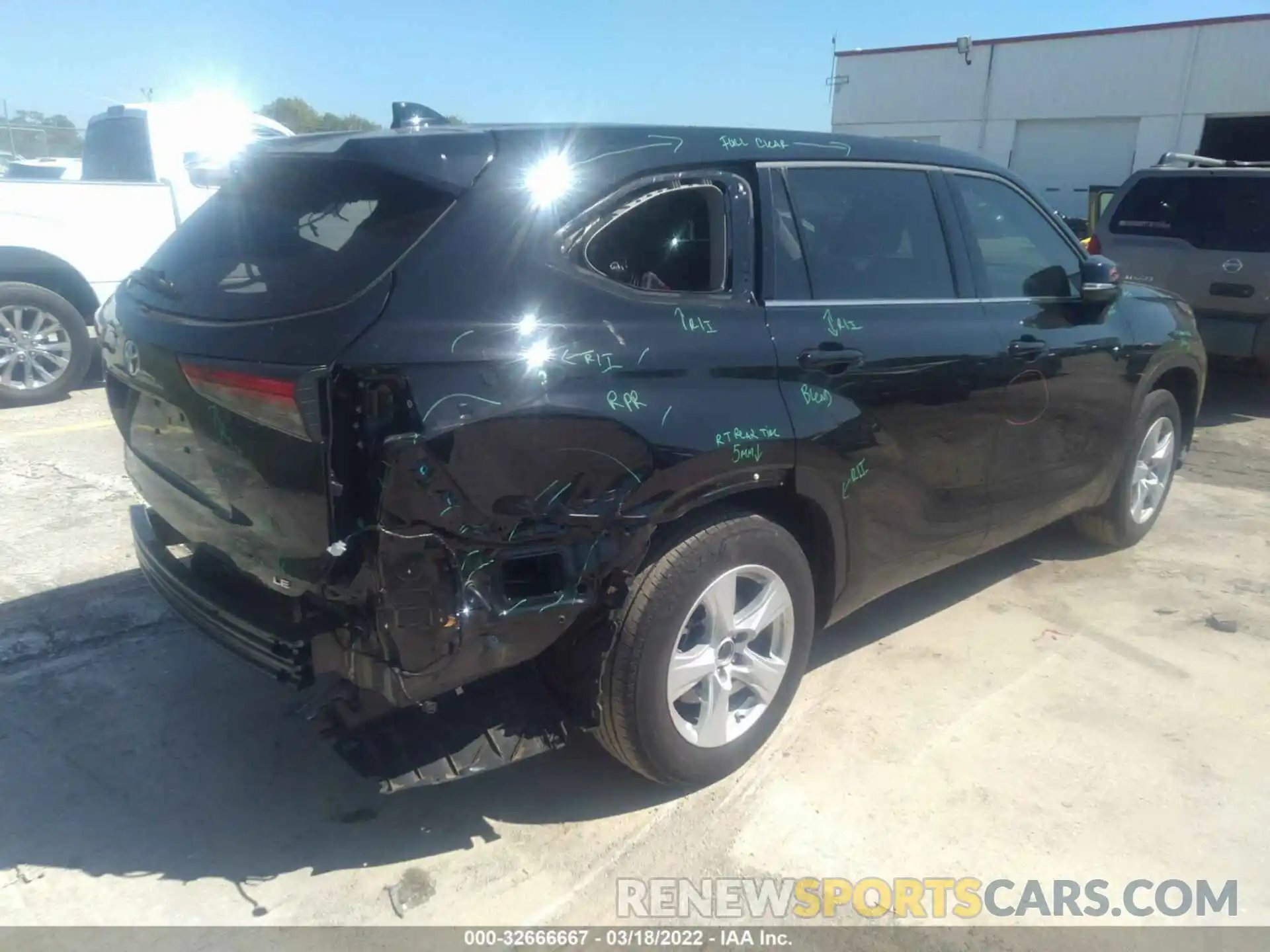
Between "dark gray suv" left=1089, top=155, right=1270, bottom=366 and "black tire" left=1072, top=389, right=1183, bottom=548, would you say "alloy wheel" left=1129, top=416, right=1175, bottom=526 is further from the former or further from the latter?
"dark gray suv" left=1089, top=155, right=1270, bottom=366

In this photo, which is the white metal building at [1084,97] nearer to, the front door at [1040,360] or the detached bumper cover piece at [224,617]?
the front door at [1040,360]

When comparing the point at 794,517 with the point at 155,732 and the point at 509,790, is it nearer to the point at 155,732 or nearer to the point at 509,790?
the point at 509,790

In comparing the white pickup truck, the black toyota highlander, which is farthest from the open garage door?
the black toyota highlander

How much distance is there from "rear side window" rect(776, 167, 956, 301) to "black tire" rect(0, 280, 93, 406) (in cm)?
612

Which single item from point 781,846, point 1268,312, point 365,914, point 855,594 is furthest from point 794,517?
point 1268,312

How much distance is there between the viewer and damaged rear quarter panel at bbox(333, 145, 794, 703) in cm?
223

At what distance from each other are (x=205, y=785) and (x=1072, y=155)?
2500 centimetres

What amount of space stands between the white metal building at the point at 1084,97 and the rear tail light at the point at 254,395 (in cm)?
2280

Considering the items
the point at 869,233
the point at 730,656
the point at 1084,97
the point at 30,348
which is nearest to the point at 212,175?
the point at 869,233

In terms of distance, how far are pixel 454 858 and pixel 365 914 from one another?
0.97 ft

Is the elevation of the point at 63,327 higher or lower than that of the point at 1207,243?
lower

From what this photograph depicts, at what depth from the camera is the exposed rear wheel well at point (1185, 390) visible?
16.5 feet

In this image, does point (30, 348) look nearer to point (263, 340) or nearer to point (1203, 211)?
point (263, 340)

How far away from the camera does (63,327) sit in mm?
7207
